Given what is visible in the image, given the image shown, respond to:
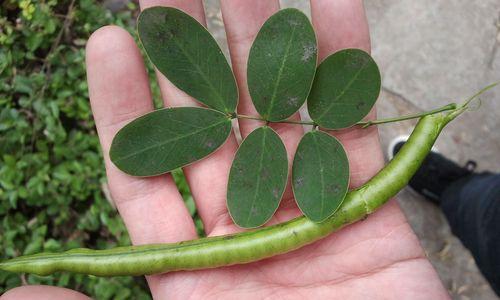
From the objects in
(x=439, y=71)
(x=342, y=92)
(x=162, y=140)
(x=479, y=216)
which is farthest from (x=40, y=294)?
(x=439, y=71)

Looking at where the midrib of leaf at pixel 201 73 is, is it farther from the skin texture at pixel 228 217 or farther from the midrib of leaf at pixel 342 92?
the midrib of leaf at pixel 342 92

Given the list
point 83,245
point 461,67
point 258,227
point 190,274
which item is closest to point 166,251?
point 190,274

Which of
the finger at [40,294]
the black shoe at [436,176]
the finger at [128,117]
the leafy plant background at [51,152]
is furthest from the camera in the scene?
the black shoe at [436,176]

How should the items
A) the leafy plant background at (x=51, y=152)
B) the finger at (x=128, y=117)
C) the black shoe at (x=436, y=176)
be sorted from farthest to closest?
the black shoe at (x=436, y=176) < the leafy plant background at (x=51, y=152) < the finger at (x=128, y=117)

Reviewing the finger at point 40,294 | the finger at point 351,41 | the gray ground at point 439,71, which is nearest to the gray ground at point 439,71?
the gray ground at point 439,71

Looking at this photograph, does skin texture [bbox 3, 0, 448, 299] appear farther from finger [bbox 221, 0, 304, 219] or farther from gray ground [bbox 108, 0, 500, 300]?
gray ground [bbox 108, 0, 500, 300]

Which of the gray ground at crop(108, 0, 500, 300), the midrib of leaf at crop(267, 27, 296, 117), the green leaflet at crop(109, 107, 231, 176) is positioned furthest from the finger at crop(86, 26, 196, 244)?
the gray ground at crop(108, 0, 500, 300)

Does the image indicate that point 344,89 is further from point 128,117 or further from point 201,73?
point 128,117
